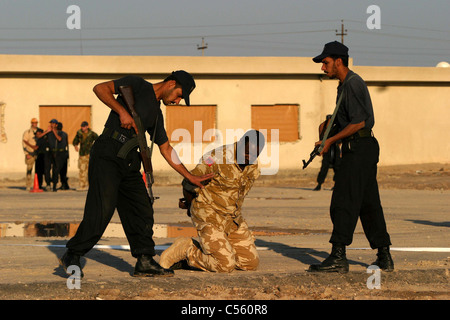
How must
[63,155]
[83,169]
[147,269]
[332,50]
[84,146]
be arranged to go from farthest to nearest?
[63,155]
[83,169]
[84,146]
[332,50]
[147,269]

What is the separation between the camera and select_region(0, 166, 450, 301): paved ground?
22.7 ft

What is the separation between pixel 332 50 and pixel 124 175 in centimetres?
222

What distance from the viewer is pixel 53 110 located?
29.9 metres

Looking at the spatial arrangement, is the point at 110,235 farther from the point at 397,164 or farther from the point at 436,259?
the point at 397,164

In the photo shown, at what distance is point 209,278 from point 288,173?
2414 centimetres

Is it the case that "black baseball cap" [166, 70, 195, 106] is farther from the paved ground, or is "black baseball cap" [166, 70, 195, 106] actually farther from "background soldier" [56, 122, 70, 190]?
"background soldier" [56, 122, 70, 190]

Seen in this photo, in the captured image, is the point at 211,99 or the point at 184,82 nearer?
the point at 184,82

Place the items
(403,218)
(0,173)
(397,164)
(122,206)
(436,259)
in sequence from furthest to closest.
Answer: (397,164)
(0,173)
(403,218)
(436,259)
(122,206)

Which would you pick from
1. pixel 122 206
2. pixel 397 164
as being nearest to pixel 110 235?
pixel 122 206

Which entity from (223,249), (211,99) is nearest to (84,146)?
(211,99)

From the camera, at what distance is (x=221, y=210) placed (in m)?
8.24

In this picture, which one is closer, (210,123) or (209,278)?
(209,278)

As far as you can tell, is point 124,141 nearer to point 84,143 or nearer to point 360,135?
point 360,135

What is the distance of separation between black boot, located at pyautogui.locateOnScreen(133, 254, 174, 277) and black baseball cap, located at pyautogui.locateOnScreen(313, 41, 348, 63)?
7.65ft
